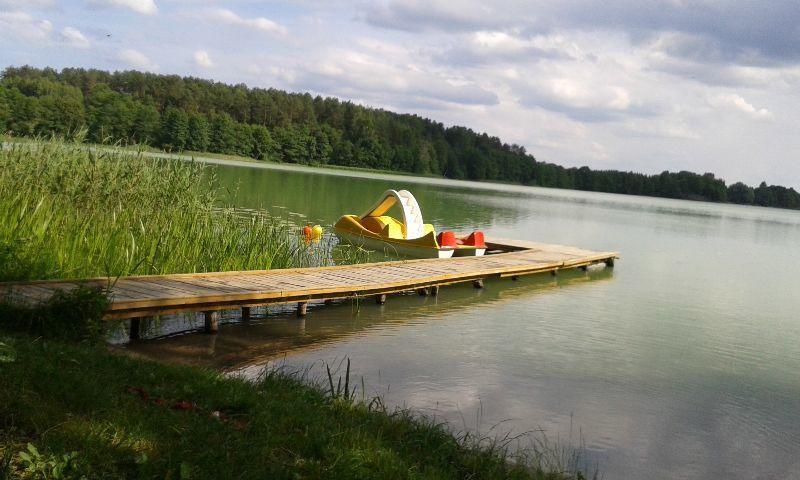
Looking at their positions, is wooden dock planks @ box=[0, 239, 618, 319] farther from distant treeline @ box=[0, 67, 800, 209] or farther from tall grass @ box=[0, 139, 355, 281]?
distant treeline @ box=[0, 67, 800, 209]

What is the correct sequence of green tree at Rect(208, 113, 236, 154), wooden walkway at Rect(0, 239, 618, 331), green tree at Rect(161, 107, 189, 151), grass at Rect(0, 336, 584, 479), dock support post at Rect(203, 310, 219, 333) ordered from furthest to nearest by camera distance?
green tree at Rect(208, 113, 236, 154) → green tree at Rect(161, 107, 189, 151) → dock support post at Rect(203, 310, 219, 333) → wooden walkway at Rect(0, 239, 618, 331) → grass at Rect(0, 336, 584, 479)

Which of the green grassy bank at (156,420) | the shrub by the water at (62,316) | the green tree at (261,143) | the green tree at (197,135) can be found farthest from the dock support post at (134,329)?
the green tree at (261,143)

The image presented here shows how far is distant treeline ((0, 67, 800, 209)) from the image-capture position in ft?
175

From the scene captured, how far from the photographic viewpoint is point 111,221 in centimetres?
978

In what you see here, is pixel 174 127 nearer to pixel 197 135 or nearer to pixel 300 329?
pixel 197 135

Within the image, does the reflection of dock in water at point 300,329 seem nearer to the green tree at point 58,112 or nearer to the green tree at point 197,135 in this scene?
the green tree at point 58,112

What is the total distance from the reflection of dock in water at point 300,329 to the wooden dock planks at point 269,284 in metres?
0.29

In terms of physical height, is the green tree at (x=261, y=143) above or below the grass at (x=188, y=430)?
above

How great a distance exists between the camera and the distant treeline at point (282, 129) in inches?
2103

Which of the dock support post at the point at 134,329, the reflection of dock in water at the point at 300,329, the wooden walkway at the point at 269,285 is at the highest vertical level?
the wooden walkway at the point at 269,285

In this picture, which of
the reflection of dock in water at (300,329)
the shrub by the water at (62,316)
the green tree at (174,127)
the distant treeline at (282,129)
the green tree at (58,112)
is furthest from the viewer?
the green tree at (174,127)

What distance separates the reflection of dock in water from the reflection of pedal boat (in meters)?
2.36

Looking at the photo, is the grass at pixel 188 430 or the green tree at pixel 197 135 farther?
the green tree at pixel 197 135

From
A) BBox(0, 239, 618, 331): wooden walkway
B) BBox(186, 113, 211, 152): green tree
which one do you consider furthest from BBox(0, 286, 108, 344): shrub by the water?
BBox(186, 113, 211, 152): green tree
